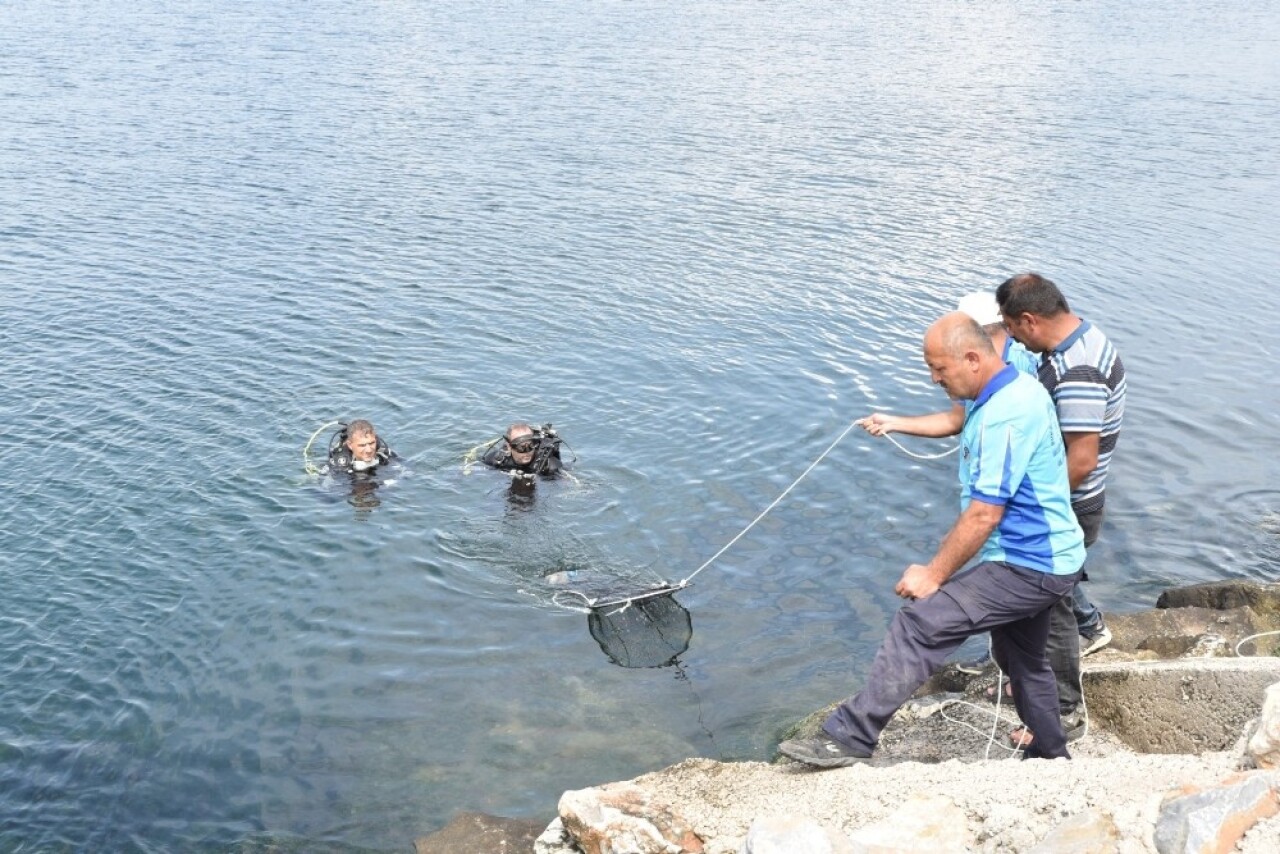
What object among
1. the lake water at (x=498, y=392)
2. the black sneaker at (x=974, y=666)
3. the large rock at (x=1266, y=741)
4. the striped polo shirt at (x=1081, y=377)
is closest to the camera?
the large rock at (x=1266, y=741)

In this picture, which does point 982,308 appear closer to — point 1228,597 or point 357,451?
point 1228,597

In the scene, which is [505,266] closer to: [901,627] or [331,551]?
[331,551]

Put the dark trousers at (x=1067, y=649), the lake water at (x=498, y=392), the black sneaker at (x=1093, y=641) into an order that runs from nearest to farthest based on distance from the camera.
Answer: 1. the dark trousers at (x=1067, y=649)
2. the black sneaker at (x=1093, y=641)
3. the lake water at (x=498, y=392)

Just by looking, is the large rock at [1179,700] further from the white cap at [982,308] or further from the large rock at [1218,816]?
the white cap at [982,308]

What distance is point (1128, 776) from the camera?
5711mm

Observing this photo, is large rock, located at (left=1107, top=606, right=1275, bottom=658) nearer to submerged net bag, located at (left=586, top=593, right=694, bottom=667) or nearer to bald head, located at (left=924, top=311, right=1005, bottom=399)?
submerged net bag, located at (left=586, top=593, right=694, bottom=667)

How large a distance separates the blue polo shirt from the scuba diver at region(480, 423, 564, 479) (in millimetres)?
7686

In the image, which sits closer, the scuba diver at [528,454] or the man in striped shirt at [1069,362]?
the man in striped shirt at [1069,362]

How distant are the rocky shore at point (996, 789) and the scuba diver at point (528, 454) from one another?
542cm

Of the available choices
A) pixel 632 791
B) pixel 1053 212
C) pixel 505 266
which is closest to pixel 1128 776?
pixel 632 791

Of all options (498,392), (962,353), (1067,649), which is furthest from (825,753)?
(498,392)

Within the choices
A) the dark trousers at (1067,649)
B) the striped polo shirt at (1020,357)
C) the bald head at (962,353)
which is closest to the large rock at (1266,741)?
the dark trousers at (1067,649)

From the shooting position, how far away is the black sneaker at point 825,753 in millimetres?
6500

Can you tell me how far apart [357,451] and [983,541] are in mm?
8820
